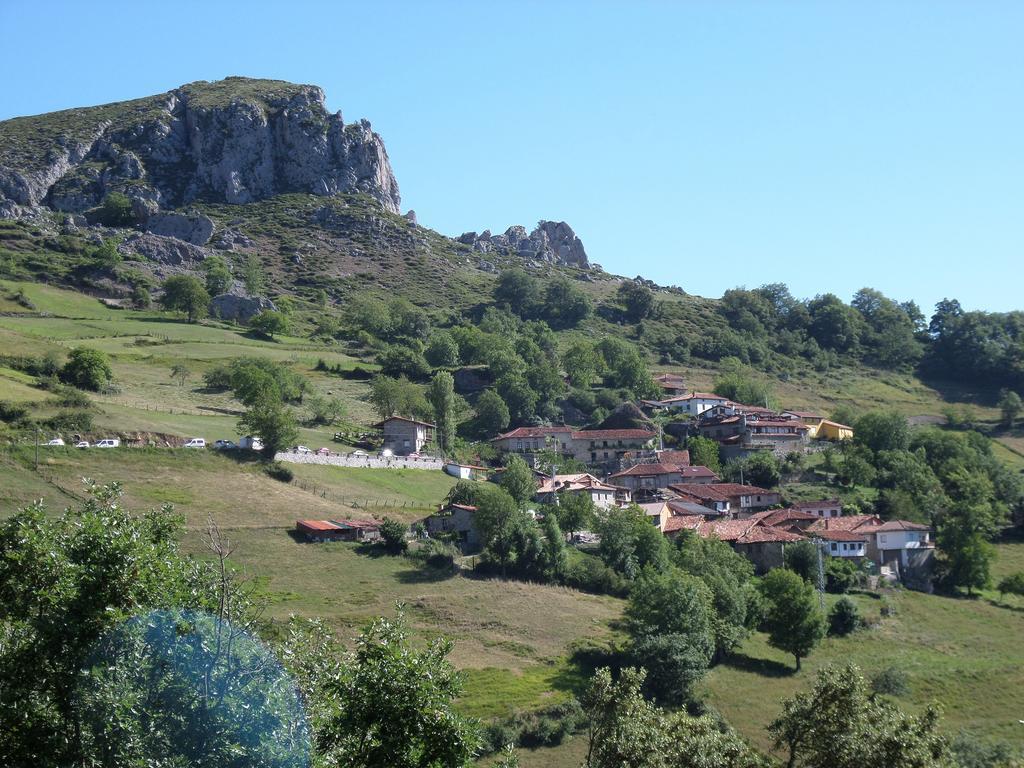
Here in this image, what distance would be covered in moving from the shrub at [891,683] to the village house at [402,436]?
45417mm

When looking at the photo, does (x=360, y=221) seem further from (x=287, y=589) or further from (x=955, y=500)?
(x=287, y=589)

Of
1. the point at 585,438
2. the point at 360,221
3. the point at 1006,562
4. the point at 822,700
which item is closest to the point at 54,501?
the point at 822,700

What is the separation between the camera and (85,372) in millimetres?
84375

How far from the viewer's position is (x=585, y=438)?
103000 millimetres

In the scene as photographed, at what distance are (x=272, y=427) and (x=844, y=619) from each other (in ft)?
127

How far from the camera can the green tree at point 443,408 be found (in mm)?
97594

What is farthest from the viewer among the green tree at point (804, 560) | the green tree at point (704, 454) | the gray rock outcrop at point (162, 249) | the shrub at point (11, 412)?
the gray rock outcrop at point (162, 249)

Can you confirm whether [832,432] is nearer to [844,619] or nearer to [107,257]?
[844,619]

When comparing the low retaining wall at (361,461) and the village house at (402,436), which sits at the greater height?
the village house at (402,436)

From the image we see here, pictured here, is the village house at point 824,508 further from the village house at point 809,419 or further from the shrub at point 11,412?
the shrub at point 11,412

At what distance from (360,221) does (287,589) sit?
14803 cm

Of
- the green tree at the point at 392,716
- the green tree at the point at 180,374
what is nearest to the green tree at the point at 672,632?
the green tree at the point at 392,716

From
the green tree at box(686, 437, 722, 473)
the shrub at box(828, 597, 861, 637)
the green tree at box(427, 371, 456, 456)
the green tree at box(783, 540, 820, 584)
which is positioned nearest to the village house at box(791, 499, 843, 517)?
the green tree at box(783, 540, 820, 584)

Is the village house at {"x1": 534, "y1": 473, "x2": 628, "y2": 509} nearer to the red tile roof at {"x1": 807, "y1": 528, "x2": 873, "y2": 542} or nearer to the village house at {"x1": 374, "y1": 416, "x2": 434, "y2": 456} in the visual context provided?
the village house at {"x1": 374, "y1": 416, "x2": 434, "y2": 456}
